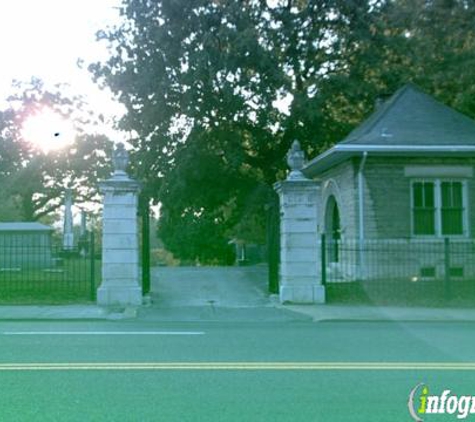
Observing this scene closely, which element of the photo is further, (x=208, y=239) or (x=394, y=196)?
(x=208, y=239)

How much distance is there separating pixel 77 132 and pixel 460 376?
43.6 m

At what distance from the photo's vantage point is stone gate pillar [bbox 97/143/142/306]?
53.6ft

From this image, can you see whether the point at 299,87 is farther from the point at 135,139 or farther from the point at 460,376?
the point at 460,376

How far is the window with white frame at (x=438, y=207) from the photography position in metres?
21.6

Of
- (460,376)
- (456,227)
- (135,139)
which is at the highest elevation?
(135,139)

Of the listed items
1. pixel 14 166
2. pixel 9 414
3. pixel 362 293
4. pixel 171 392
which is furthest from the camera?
pixel 14 166

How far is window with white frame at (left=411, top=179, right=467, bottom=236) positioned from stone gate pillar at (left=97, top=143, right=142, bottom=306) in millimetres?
9017

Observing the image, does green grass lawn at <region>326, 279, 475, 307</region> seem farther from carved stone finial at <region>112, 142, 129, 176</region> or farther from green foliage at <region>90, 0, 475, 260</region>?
green foliage at <region>90, 0, 475, 260</region>

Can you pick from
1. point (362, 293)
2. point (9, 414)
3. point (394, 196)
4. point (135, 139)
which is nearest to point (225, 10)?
point (135, 139)

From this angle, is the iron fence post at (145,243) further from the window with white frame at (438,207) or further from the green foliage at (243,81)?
the green foliage at (243,81)

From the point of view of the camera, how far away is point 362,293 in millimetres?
18281

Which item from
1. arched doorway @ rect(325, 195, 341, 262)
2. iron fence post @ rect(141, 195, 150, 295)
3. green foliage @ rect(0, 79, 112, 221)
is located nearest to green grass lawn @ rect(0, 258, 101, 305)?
iron fence post @ rect(141, 195, 150, 295)

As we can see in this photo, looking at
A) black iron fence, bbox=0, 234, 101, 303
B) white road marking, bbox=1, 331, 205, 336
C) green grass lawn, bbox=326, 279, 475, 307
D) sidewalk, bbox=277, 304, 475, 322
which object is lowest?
sidewalk, bbox=277, 304, 475, 322

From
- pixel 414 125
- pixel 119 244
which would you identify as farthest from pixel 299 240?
pixel 414 125
